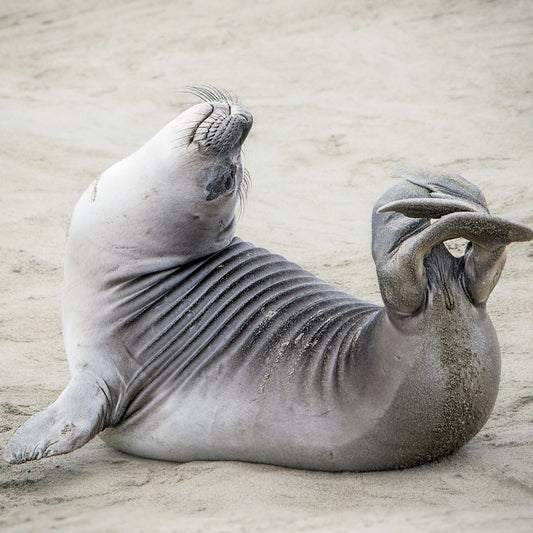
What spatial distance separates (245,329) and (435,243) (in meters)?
0.90

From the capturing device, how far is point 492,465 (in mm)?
3104

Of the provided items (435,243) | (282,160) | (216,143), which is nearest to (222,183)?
(216,143)

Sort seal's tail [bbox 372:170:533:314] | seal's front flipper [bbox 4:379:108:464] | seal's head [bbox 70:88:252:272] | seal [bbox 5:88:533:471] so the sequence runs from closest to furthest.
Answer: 1. seal's tail [bbox 372:170:533:314]
2. seal [bbox 5:88:533:471]
3. seal's front flipper [bbox 4:379:108:464]
4. seal's head [bbox 70:88:252:272]

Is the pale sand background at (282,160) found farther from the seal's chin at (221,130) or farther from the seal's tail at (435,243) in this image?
the seal's chin at (221,130)

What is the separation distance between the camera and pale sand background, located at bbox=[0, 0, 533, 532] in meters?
2.84

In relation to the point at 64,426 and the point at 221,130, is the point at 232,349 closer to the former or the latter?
the point at 64,426

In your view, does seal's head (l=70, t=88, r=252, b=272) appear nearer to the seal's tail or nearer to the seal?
the seal

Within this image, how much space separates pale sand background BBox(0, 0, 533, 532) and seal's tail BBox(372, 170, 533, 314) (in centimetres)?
63

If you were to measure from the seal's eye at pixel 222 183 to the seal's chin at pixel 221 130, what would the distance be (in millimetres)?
79

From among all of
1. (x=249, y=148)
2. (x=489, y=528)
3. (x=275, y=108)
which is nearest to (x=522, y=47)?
(x=275, y=108)

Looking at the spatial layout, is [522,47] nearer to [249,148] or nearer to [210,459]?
[249,148]

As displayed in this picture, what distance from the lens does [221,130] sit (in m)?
3.66

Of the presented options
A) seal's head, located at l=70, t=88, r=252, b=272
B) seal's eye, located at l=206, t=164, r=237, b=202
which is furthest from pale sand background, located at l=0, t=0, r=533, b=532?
seal's eye, located at l=206, t=164, r=237, b=202

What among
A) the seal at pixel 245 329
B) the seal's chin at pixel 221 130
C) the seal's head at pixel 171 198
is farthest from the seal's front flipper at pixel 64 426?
the seal's chin at pixel 221 130
